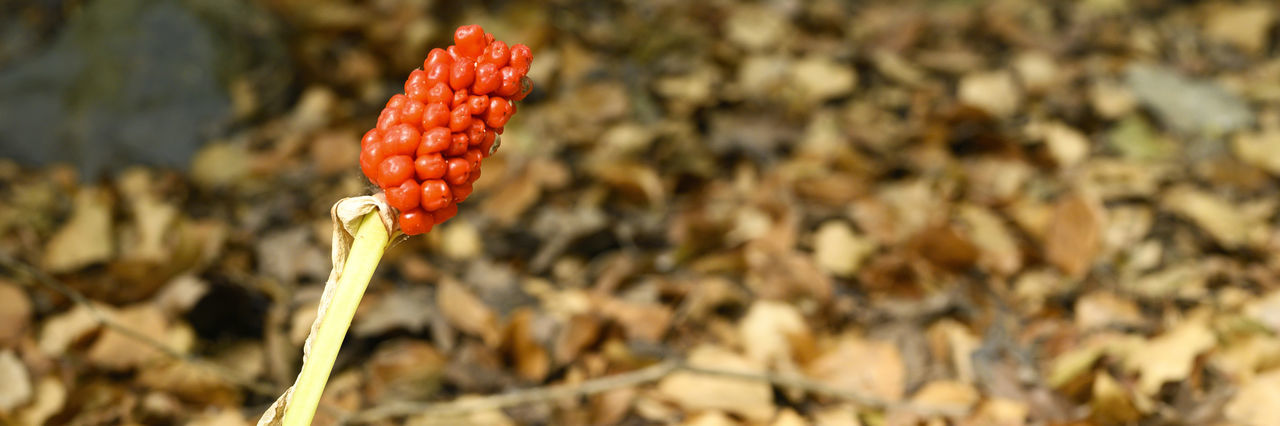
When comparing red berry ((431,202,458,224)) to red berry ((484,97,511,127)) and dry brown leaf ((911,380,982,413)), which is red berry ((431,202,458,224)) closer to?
red berry ((484,97,511,127))

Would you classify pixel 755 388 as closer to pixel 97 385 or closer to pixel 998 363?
pixel 998 363

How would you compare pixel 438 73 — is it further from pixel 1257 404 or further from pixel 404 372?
pixel 1257 404

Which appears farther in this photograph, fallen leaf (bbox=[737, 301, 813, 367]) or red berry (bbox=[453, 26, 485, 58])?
fallen leaf (bbox=[737, 301, 813, 367])

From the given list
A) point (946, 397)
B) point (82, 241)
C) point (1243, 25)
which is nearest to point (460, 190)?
point (946, 397)

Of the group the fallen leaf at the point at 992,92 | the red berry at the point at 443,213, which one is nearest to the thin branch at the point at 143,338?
the red berry at the point at 443,213

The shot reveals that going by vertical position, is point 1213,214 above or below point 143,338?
above

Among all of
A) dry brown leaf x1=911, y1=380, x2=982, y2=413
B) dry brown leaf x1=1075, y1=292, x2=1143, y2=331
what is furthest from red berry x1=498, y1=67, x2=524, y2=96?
dry brown leaf x1=1075, y1=292, x2=1143, y2=331

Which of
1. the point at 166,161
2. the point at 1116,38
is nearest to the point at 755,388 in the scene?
the point at 166,161
